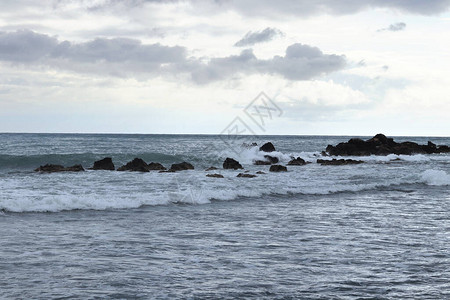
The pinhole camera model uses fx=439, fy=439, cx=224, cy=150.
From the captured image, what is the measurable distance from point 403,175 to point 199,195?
48.1ft

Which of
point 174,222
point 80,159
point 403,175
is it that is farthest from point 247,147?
point 174,222

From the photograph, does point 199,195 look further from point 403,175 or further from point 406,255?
point 403,175

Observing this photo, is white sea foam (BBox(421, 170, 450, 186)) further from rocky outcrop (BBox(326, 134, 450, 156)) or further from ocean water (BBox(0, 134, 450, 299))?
rocky outcrop (BBox(326, 134, 450, 156))

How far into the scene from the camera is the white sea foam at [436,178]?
23.0 meters

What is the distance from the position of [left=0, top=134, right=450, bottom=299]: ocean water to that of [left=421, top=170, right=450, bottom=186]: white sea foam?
5552 mm

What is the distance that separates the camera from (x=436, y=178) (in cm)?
2319

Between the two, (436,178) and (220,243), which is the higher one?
(436,178)

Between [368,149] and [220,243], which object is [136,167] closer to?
[220,243]

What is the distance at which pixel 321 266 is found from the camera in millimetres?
6957

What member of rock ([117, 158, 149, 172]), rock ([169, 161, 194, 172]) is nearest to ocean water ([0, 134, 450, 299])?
rock ([117, 158, 149, 172])

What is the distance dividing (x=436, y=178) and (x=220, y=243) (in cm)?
1842

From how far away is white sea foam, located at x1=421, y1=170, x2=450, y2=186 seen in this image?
22969 mm

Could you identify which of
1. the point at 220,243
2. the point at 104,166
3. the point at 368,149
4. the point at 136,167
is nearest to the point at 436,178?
the point at 136,167

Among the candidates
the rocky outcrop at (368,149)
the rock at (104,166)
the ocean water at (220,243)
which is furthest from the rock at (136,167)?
the rocky outcrop at (368,149)
